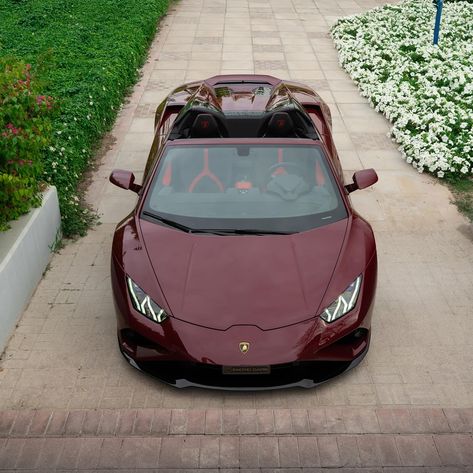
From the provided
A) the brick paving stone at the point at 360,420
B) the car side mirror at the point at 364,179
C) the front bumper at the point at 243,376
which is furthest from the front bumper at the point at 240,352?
the car side mirror at the point at 364,179

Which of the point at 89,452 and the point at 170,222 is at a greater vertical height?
the point at 170,222

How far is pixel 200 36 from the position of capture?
49.3 feet

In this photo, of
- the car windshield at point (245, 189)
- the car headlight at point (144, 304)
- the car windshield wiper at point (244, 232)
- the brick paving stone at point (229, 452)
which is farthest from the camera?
the car windshield at point (245, 189)

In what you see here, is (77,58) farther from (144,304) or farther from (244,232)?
(144,304)

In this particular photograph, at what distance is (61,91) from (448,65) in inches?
262

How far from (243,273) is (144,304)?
0.76 m

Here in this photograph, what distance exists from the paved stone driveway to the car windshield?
3.75 ft

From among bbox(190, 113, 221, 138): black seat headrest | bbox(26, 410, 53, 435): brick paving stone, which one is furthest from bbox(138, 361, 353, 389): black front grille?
bbox(190, 113, 221, 138): black seat headrest

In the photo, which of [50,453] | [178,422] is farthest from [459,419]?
[50,453]

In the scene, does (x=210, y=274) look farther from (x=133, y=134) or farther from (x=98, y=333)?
(x=133, y=134)

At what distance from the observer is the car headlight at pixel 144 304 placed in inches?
183

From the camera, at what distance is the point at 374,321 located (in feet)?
18.7

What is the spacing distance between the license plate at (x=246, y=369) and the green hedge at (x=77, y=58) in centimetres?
321

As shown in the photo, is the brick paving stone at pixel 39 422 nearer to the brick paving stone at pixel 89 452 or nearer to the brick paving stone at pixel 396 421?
the brick paving stone at pixel 89 452
